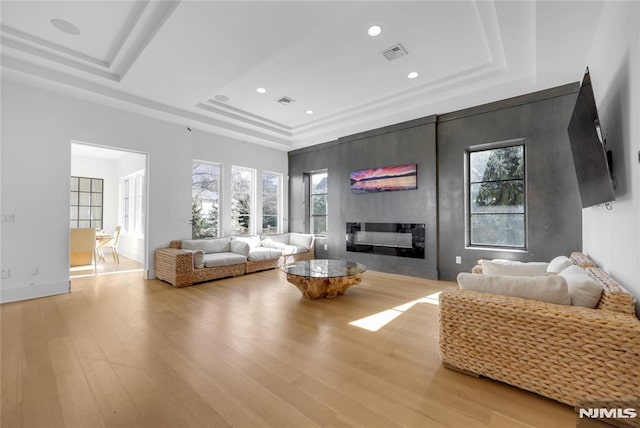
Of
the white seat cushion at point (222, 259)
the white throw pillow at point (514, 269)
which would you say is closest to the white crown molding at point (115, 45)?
the white seat cushion at point (222, 259)

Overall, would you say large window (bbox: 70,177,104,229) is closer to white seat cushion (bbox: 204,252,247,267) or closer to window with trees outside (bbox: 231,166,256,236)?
window with trees outside (bbox: 231,166,256,236)

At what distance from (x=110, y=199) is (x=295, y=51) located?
793 cm

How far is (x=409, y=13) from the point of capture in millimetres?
2721

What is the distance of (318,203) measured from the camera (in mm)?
6996

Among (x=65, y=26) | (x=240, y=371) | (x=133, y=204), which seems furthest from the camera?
(x=133, y=204)

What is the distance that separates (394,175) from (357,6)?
126 inches

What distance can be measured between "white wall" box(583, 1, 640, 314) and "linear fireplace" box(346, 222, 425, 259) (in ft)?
8.32

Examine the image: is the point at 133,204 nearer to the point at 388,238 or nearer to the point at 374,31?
the point at 388,238

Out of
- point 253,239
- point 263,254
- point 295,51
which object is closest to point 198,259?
point 263,254

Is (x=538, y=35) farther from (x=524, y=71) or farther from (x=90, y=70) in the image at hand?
(x=90, y=70)

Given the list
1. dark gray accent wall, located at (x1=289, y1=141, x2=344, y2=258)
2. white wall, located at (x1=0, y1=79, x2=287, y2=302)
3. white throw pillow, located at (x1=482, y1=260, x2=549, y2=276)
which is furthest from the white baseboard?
white throw pillow, located at (x1=482, y1=260, x2=549, y2=276)

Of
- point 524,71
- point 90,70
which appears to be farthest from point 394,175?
point 90,70

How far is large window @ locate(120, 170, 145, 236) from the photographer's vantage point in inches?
268

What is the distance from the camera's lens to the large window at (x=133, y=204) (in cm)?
681
